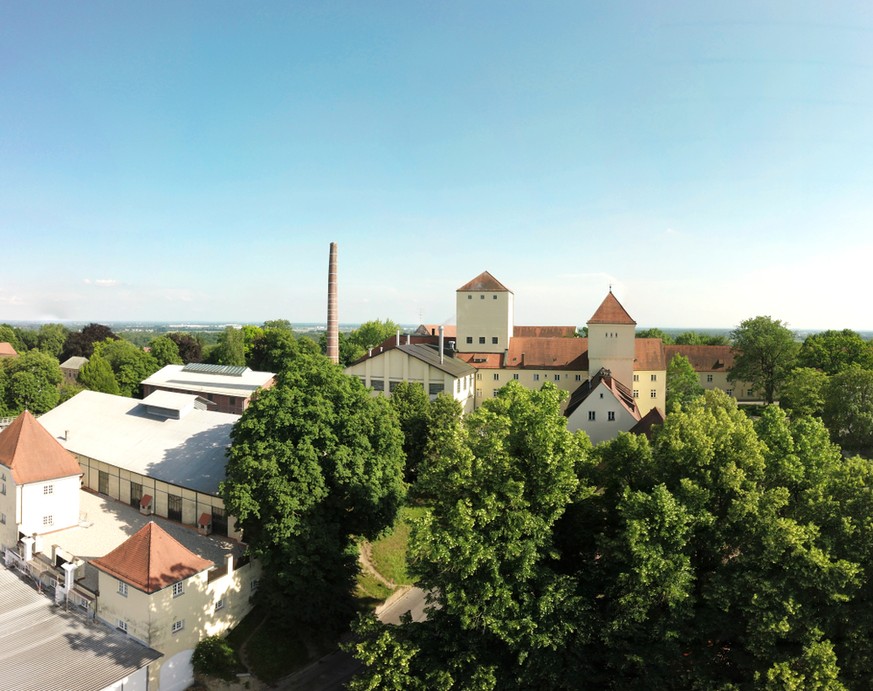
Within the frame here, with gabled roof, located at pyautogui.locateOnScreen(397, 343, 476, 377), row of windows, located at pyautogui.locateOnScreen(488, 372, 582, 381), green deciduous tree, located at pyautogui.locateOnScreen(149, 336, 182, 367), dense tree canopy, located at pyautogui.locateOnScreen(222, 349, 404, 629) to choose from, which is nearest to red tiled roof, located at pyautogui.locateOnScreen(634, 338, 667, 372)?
row of windows, located at pyautogui.locateOnScreen(488, 372, 582, 381)

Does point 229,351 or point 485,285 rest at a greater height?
point 485,285

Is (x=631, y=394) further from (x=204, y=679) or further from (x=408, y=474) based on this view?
(x=204, y=679)

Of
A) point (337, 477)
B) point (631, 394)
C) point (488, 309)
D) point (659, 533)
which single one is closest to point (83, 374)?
point (488, 309)

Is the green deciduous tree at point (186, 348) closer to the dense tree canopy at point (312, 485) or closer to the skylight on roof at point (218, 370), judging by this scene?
the skylight on roof at point (218, 370)

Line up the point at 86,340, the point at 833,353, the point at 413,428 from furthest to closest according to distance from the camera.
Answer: the point at 86,340
the point at 833,353
the point at 413,428

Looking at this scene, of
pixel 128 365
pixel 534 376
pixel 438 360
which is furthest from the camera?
pixel 128 365

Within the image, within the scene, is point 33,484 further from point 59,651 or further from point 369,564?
point 369,564

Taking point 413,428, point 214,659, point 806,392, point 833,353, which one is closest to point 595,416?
point 413,428
